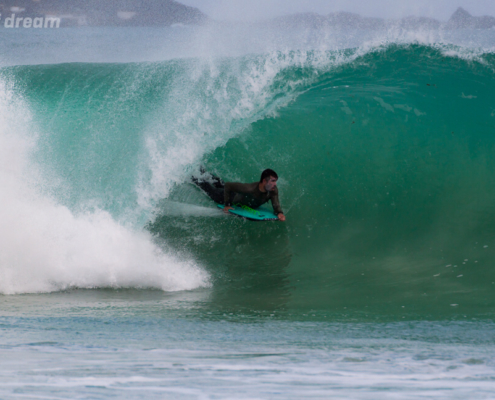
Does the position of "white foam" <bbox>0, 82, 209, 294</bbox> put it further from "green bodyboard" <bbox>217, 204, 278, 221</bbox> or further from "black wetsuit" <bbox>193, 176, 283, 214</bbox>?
"black wetsuit" <bbox>193, 176, 283, 214</bbox>

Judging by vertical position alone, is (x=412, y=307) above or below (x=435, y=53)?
below

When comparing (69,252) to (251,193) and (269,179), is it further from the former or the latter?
(269,179)

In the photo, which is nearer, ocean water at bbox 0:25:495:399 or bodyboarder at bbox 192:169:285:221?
ocean water at bbox 0:25:495:399

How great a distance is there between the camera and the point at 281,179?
6883 mm

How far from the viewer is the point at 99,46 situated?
19.2 metres

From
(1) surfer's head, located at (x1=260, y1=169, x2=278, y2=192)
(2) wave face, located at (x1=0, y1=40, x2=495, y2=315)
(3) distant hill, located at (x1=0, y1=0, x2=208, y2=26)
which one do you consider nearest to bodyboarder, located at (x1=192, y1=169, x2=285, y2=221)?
(1) surfer's head, located at (x1=260, y1=169, x2=278, y2=192)

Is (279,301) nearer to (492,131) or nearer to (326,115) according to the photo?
(326,115)

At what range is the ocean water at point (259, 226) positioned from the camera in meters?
2.56

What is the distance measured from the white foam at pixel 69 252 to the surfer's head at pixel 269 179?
4.00ft

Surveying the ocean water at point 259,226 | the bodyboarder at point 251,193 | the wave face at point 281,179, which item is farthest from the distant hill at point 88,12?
the bodyboarder at point 251,193

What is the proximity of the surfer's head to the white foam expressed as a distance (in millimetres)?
1220

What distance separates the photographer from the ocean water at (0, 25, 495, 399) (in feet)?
8.41

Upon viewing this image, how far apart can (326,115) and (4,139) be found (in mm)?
4615

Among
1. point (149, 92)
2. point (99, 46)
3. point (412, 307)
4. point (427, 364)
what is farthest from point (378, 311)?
point (99, 46)
